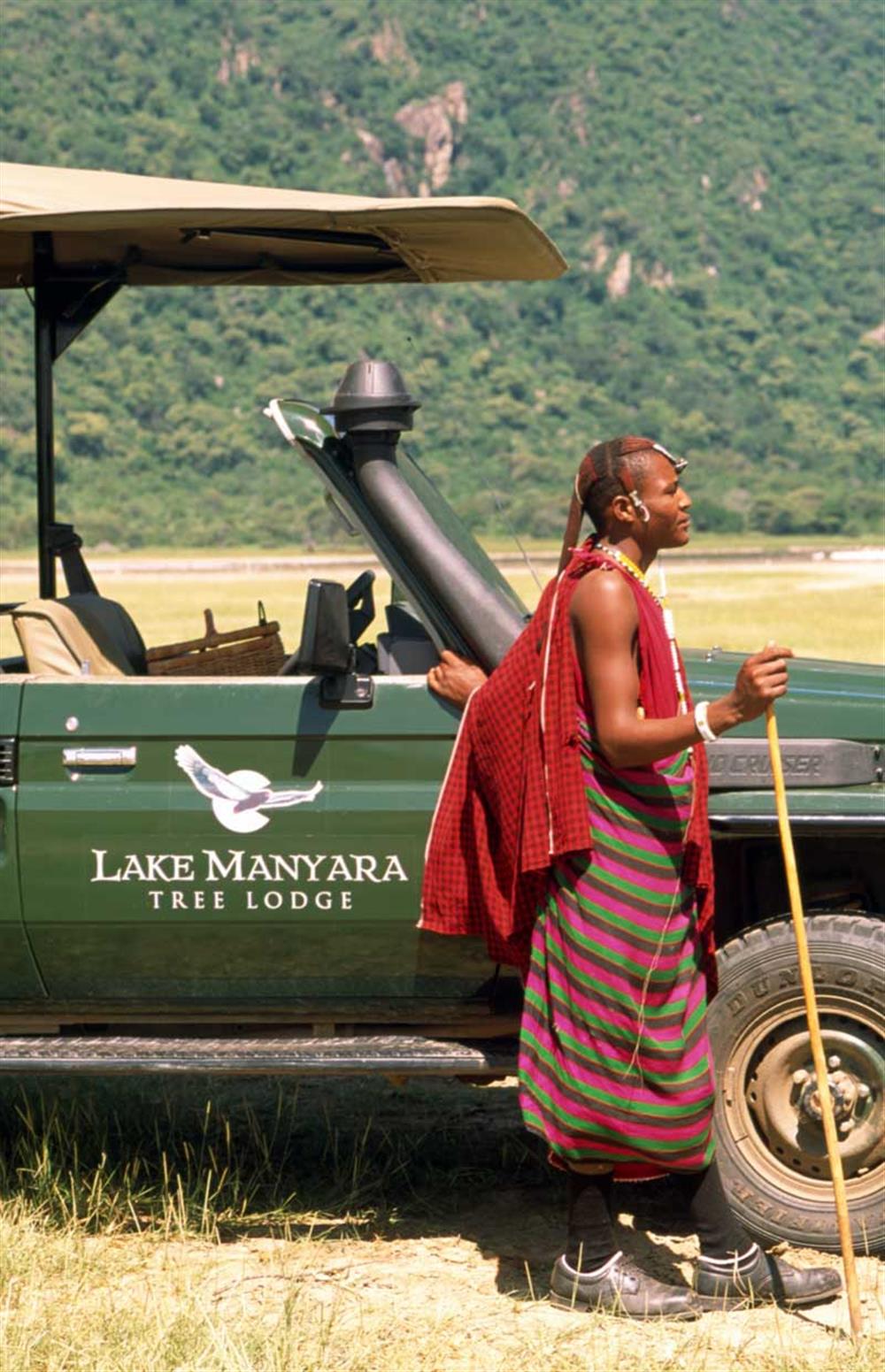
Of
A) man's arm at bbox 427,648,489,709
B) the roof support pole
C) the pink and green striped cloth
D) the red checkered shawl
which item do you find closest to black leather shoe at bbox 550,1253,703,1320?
the pink and green striped cloth

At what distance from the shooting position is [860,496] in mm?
74938

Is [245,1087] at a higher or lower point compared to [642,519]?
lower

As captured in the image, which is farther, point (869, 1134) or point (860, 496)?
point (860, 496)

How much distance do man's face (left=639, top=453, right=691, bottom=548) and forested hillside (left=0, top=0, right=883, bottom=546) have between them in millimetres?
58441

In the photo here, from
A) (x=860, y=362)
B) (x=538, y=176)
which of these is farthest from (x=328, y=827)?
(x=538, y=176)

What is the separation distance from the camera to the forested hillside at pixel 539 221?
7019 cm

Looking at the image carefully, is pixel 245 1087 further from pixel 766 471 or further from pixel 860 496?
pixel 766 471

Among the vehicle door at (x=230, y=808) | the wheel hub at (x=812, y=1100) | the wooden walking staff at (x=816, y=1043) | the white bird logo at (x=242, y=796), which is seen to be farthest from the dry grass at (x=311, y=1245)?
the white bird logo at (x=242, y=796)

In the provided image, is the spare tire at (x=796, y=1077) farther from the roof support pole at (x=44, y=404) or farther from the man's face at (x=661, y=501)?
the roof support pole at (x=44, y=404)

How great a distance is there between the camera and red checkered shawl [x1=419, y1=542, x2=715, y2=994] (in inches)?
177

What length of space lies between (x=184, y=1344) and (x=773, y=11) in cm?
11574

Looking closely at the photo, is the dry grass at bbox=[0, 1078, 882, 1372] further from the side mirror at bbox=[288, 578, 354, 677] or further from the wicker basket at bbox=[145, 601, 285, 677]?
the side mirror at bbox=[288, 578, 354, 677]

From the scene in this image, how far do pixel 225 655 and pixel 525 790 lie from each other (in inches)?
67.1

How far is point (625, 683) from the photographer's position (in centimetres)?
441
